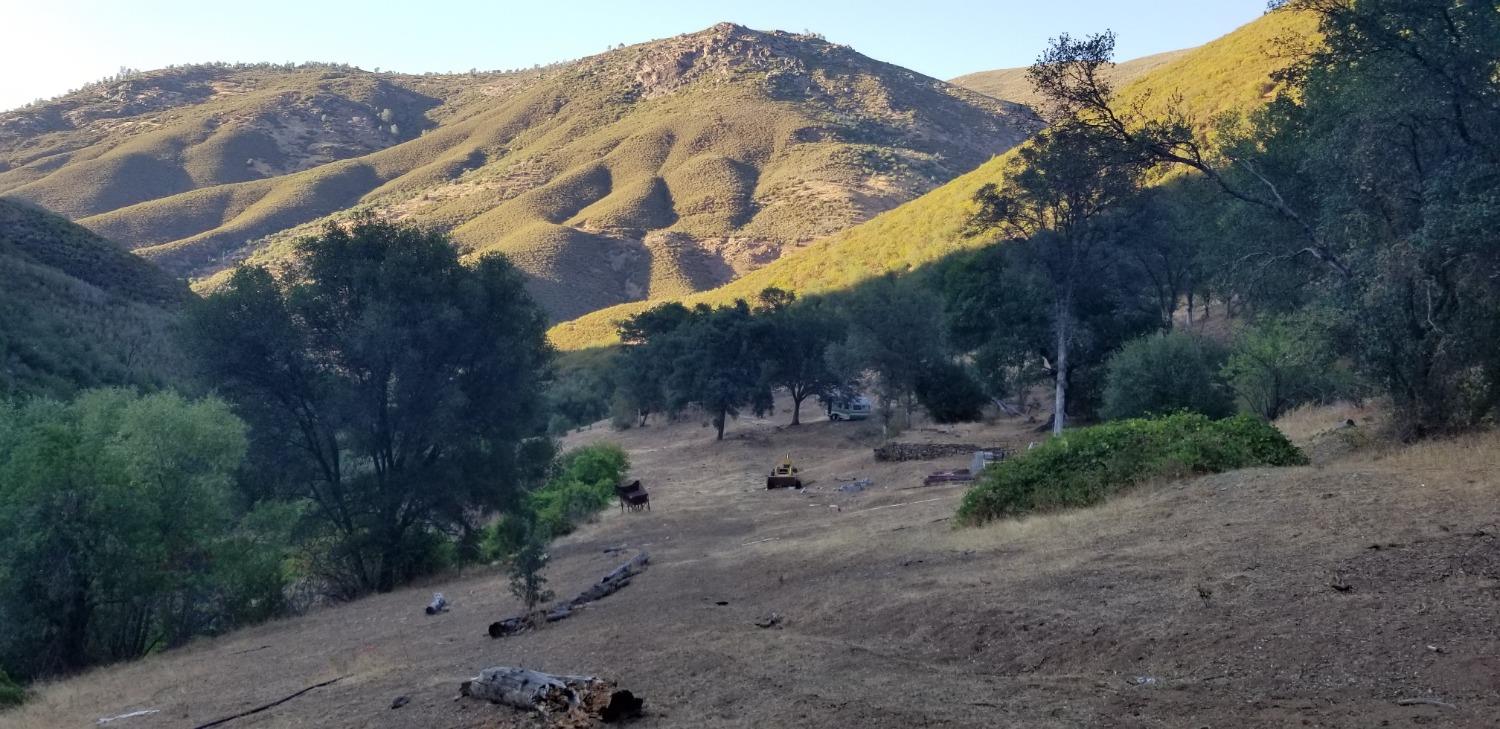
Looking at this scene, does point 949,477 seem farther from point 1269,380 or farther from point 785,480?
point 1269,380

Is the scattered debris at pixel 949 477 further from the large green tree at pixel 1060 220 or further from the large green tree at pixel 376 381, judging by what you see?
the large green tree at pixel 376 381

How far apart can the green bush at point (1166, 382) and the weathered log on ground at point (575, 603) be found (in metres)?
15.1

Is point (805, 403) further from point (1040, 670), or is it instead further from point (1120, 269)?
point (1040, 670)

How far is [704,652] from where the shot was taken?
31.2 feet

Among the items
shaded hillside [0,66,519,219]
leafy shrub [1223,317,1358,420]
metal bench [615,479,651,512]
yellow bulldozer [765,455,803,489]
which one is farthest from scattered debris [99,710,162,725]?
shaded hillside [0,66,519,219]

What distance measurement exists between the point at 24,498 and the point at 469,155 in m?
127

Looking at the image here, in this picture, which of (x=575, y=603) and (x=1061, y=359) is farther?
(x=1061, y=359)

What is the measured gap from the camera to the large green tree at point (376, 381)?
22.6 metres

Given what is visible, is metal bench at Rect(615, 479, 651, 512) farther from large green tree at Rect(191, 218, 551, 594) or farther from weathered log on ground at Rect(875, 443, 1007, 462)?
weathered log on ground at Rect(875, 443, 1007, 462)

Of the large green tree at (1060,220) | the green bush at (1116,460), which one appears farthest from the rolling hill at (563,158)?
the green bush at (1116,460)

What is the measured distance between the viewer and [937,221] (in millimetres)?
71438

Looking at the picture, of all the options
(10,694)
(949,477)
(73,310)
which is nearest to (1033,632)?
(10,694)

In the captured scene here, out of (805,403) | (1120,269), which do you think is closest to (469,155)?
(805,403)

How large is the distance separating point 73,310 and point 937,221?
164ft
